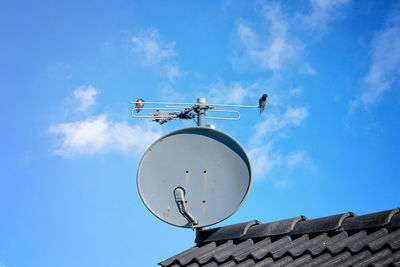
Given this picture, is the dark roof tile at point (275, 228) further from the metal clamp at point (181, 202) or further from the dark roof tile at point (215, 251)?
the metal clamp at point (181, 202)

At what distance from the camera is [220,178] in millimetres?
5746

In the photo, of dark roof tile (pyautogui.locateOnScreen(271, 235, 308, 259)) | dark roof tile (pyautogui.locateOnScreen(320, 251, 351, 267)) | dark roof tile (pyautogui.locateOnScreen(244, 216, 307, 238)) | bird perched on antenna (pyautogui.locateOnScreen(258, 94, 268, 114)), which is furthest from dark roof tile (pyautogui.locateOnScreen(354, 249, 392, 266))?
bird perched on antenna (pyautogui.locateOnScreen(258, 94, 268, 114))

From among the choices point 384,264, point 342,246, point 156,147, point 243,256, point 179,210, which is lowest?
point 384,264

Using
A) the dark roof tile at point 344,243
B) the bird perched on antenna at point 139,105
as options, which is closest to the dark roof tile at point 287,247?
the dark roof tile at point 344,243

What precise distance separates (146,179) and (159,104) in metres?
1.74

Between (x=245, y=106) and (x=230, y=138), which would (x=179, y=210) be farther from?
(x=245, y=106)

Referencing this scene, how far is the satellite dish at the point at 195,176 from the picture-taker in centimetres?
562

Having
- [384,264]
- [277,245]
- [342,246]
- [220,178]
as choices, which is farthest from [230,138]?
[384,264]

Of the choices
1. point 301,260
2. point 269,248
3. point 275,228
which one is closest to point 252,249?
point 269,248

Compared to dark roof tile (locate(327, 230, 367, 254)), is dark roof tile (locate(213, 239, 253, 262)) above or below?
above

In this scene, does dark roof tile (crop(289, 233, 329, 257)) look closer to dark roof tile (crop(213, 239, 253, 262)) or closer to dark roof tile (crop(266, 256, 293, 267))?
dark roof tile (crop(266, 256, 293, 267))

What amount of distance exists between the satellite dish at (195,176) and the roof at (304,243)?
1.03 feet

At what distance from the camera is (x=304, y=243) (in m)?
4.59

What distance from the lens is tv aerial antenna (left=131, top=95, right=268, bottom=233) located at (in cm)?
562
